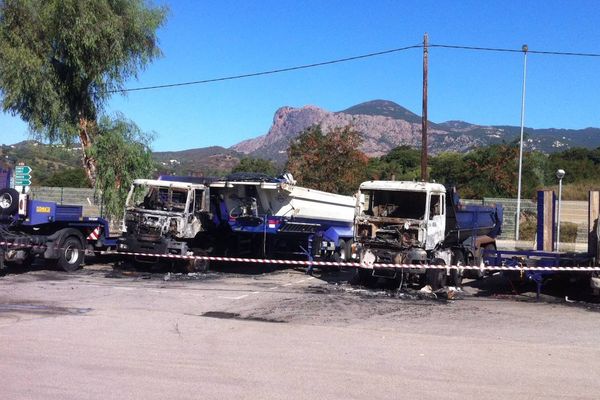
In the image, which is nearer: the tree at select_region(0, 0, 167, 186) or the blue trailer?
the blue trailer

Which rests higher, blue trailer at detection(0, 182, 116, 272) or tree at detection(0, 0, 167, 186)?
tree at detection(0, 0, 167, 186)

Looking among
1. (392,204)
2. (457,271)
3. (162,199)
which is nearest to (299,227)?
(392,204)

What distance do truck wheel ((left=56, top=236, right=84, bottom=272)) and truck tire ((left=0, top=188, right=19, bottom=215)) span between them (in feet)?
5.48

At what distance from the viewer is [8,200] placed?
15.8m

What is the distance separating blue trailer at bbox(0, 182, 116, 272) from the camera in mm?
15672

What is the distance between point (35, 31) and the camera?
21.3 meters

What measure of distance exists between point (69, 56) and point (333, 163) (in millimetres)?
18385

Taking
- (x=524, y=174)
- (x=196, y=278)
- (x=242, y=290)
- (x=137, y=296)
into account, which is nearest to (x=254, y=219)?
(x=196, y=278)

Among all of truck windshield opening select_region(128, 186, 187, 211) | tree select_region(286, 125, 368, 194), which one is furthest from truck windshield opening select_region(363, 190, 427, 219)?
tree select_region(286, 125, 368, 194)

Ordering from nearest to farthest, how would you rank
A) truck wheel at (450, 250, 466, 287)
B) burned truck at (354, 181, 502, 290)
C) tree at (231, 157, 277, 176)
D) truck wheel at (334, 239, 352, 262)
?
burned truck at (354, 181, 502, 290) → truck wheel at (450, 250, 466, 287) → truck wheel at (334, 239, 352, 262) → tree at (231, 157, 277, 176)

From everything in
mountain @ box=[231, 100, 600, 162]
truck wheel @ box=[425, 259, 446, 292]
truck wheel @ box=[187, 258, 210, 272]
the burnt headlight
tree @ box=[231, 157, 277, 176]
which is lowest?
truck wheel @ box=[187, 258, 210, 272]

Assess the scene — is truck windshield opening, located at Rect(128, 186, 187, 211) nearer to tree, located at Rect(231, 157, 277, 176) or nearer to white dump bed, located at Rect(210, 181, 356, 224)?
white dump bed, located at Rect(210, 181, 356, 224)

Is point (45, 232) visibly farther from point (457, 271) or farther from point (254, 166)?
point (254, 166)

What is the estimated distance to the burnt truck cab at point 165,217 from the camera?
1666cm
